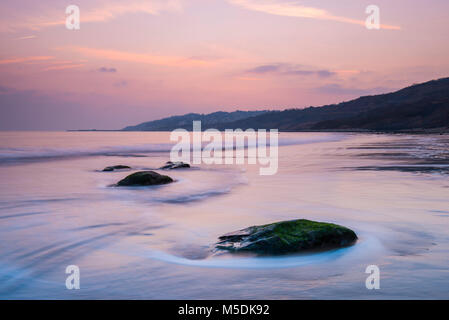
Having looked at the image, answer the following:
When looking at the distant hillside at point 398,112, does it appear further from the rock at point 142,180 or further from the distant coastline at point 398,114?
the rock at point 142,180

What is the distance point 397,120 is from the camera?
117 m

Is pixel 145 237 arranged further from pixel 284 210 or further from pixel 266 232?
pixel 284 210

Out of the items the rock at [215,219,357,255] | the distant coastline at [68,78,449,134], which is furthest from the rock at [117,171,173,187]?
the distant coastline at [68,78,449,134]

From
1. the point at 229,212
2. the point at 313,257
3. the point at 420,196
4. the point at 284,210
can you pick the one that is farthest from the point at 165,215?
the point at 420,196

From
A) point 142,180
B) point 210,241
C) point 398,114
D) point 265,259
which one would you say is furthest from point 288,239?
point 398,114

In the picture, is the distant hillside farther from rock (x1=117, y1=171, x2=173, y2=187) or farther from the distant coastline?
rock (x1=117, y1=171, x2=173, y2=187)

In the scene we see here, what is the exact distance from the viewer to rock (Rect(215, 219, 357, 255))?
479 cm

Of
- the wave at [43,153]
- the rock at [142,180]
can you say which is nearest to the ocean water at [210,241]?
the rock at [142,180]

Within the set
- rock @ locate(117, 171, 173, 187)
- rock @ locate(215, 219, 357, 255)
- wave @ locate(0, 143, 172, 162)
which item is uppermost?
wave @ locate(0, 143, 172, 162)

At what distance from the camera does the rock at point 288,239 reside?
15.7 ft

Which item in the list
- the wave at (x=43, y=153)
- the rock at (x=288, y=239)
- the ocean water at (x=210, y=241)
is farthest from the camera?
the wave at (x=43, y=153)

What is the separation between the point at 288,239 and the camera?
4.87 m

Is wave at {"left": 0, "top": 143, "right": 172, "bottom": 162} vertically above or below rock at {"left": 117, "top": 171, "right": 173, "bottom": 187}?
above

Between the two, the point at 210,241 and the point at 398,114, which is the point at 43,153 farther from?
the point at 398,114
